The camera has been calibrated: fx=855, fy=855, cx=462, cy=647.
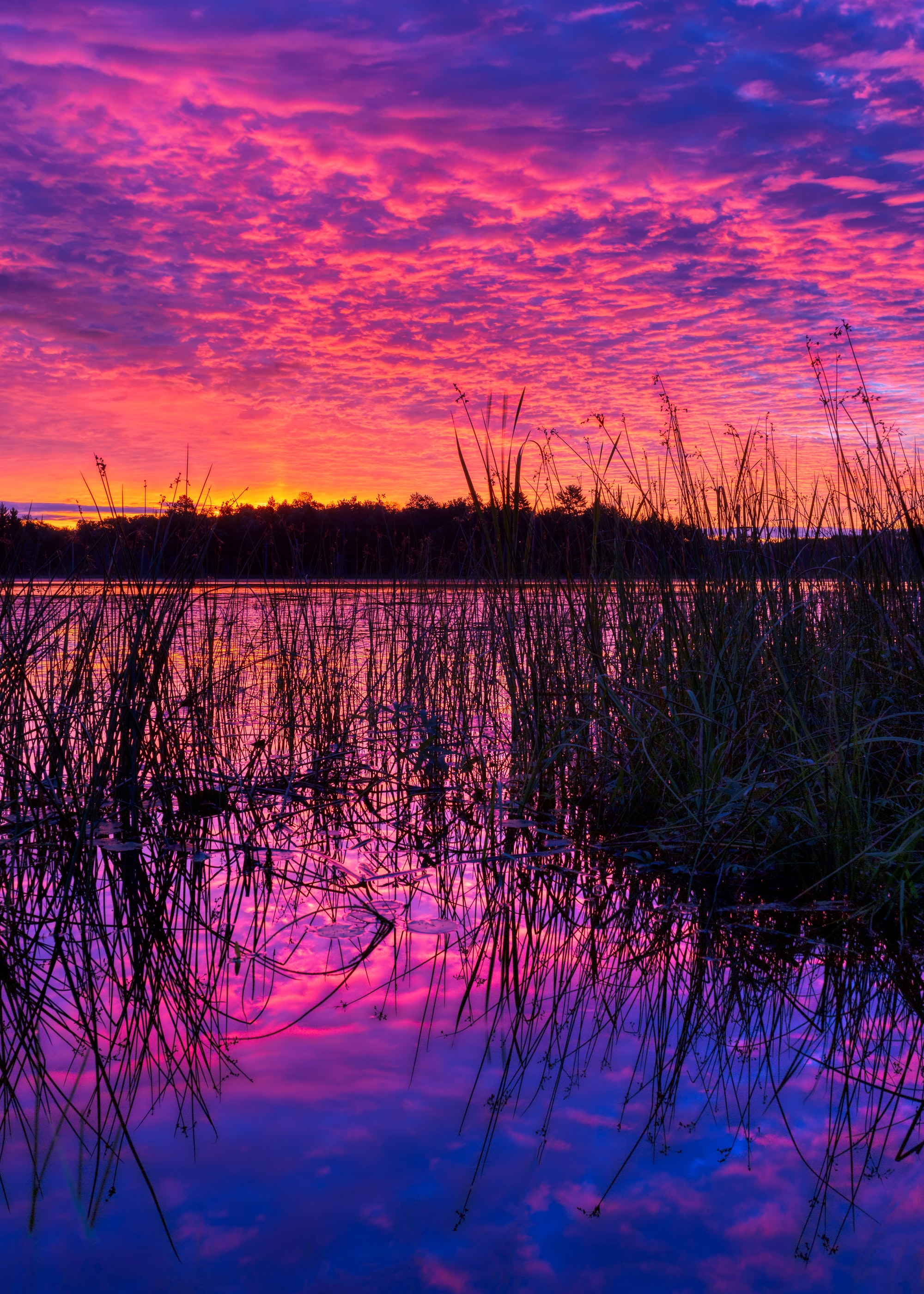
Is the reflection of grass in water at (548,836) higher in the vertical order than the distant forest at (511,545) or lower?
lower

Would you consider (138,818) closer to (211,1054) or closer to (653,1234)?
(211,1054)

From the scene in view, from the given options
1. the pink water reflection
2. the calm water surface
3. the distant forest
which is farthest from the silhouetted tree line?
the pink water reflection

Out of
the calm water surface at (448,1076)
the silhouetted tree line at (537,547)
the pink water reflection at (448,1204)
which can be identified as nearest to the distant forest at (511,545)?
the silhouetted tree line at (537,547)

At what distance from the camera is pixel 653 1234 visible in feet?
3.26

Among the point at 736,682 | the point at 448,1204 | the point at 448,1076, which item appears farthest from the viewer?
the point at 736,682

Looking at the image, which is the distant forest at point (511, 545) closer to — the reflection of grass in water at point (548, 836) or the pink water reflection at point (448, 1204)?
the reflection of grass in water at point (548, 836)

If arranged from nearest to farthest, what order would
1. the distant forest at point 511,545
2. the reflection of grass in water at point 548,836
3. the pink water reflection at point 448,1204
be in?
the pink water reflection at point 448,1204 → the reflection of grass in water at point 548,836 → the distant forest at point 511,545

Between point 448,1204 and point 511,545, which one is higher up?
point 511,545

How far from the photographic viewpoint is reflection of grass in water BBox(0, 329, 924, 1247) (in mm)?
1348

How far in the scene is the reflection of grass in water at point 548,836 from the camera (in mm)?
1348

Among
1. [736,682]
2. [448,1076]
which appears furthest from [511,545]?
[448,1076]

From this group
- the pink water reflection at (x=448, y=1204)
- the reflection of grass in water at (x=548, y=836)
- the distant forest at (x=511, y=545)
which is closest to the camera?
the pink water reflection at (x=448, y=1204)

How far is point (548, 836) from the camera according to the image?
8.63ft

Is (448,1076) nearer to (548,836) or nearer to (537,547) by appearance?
(548,836)
